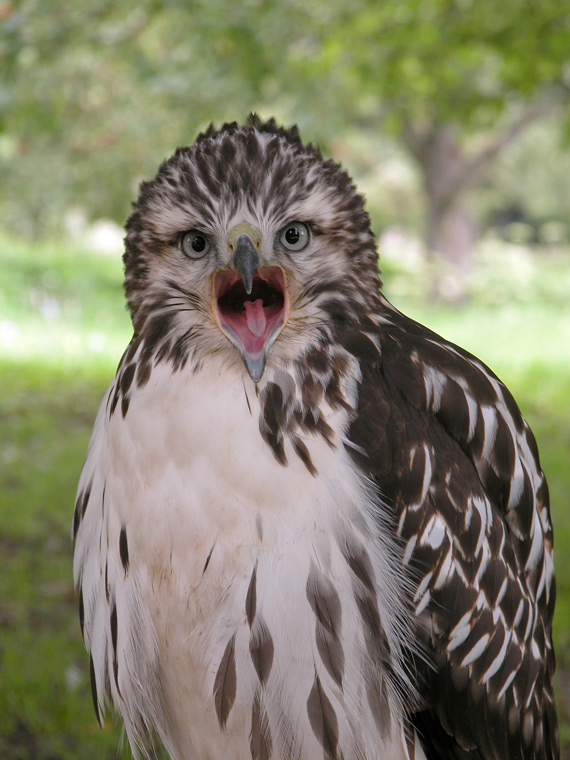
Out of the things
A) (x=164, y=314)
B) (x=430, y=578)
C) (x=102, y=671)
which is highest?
(x=164, y=314)

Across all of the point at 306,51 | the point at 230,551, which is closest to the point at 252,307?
the point at 230,551

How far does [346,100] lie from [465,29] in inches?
149

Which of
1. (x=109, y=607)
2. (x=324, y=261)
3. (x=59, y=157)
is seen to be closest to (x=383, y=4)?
(x=324, y=261)

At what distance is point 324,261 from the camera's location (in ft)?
6.47

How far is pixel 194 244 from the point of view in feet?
6.43

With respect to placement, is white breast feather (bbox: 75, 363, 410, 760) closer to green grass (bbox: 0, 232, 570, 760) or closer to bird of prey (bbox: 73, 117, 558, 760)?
bird of prey (bbox: 73, 117, 558, 760)

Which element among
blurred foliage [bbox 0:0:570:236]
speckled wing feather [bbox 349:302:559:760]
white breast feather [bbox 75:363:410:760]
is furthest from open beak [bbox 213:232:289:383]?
blurred foliage [bbox 0:0:570:236]

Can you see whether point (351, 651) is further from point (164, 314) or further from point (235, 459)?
point (164, 314)

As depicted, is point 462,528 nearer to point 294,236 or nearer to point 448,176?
point 294,236

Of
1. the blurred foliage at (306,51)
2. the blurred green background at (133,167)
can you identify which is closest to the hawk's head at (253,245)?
the blurred green background at (133,167)

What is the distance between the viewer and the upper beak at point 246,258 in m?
1.79

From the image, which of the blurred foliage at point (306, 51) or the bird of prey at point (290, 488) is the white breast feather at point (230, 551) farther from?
the blurred foliage at point (306, 51)

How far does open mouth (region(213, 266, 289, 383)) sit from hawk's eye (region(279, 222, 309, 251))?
0.06 meters

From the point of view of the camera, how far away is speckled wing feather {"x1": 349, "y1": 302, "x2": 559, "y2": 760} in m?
2.02
